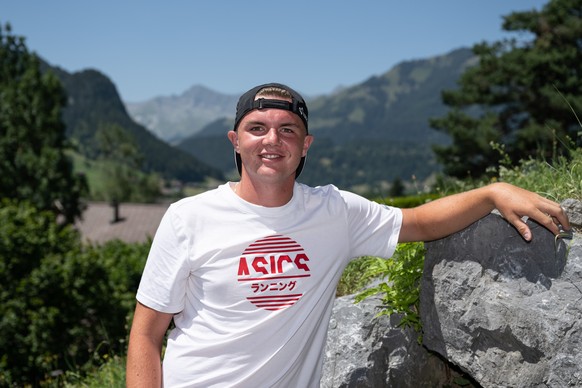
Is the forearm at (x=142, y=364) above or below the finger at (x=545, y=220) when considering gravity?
below

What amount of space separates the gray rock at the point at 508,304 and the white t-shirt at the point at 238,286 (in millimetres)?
893

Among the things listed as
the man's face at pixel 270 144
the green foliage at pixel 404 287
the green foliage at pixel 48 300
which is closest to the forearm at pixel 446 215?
the man's face at pixel 270 144

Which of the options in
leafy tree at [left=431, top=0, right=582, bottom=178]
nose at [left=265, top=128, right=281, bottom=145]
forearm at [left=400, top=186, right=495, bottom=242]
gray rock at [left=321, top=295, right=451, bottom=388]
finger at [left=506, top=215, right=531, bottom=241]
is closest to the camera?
nose at [left=265, top=128, right=281, bottom=145]

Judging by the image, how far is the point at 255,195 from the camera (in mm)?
2984

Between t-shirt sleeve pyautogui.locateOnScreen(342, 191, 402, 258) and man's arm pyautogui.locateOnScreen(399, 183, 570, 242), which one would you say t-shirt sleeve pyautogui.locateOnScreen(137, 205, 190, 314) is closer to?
t-shirt sleeve pyautogui.locateOnScreen(342, 191, 402, 258)

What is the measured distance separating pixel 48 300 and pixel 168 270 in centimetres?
1374

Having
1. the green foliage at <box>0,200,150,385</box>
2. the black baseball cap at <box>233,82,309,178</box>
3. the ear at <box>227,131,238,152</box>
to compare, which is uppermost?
the black baseball cap at <box>233,82,309,178</box>

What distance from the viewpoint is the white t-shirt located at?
2.79 metres

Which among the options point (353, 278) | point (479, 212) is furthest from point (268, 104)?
point (353, 278)

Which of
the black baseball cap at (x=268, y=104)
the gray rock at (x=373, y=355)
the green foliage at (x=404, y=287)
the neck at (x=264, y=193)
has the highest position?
the black baseball cap at (x=268, y=104)

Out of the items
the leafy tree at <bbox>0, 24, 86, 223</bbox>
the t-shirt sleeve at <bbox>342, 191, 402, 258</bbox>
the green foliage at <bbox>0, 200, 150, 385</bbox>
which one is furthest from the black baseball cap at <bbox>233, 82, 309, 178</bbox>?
the leafy tree at <bbox>0, 24, 86, 223</bbox>

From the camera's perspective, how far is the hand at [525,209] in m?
2.95

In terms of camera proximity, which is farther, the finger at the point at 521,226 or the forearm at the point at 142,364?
the finger at the point at 521,226

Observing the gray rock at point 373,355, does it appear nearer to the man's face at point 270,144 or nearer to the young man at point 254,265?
the young man at point 254,265
